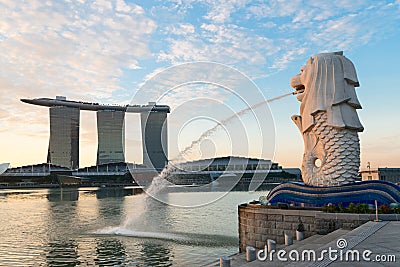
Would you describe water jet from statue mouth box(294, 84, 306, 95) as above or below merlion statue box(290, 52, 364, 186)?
above

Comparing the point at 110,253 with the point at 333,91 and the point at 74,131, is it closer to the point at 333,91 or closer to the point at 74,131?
the point at 333,91

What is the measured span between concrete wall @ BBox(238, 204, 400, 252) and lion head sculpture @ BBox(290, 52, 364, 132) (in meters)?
5.82

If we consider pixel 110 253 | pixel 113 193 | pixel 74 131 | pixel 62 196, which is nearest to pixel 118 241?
pixel 110 253

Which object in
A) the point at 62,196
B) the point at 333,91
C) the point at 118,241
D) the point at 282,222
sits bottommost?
the point at 118,241

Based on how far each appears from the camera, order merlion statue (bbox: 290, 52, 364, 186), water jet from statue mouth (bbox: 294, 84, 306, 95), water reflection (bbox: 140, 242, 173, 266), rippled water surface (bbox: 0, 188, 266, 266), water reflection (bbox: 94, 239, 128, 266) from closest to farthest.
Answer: water reflection (bbox: 140, 242, 173, 266)
water reflection (bbox: 94, 239, 128, 266)
rippled water surface (bbox: 0, 188, 266, 266)
merlion statue (bbox: 290, 52, 364, 186)
water jet from statue mouth (bbox: 294, 84, 306, 95)

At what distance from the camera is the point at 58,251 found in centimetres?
1992

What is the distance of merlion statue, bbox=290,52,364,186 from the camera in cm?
1947

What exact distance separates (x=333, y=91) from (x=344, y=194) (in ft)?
17.6

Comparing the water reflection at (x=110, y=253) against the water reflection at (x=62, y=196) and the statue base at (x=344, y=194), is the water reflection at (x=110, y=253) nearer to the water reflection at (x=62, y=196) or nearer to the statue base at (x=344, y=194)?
the statue base at (x=344, y=194)

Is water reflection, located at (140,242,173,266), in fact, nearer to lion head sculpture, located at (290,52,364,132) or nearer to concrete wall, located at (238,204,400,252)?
concrete wall, located at (238,204,400,252)

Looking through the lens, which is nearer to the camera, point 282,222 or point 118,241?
point 282,222

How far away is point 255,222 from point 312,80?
26.8ft

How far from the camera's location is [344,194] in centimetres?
1798

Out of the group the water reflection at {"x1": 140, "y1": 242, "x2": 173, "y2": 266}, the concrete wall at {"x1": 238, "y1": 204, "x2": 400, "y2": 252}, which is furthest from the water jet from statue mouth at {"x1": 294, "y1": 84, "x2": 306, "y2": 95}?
the water reflection at {"x1": 140, "y1": 242, "x2": 173, "y2": 266}
